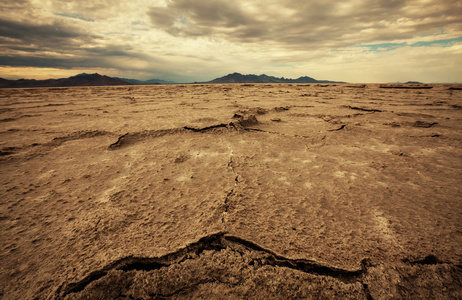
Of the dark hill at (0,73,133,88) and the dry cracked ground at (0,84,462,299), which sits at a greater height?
the dark hill at (0,73,133,88)

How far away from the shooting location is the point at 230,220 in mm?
794

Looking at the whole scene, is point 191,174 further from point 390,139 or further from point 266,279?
point 390,139

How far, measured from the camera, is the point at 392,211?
2.81ft

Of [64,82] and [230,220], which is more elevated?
[64,82]

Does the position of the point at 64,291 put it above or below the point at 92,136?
below

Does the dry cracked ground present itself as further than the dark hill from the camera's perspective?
No

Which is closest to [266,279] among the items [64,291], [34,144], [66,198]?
[64,291]

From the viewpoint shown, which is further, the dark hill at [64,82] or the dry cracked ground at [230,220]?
the dark hill at [64,82]

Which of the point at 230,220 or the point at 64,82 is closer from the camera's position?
the point at 230,220

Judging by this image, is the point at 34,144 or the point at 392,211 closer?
the point at 392,211

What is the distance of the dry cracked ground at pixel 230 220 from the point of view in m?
0.58

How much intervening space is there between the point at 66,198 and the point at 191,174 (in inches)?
23.7

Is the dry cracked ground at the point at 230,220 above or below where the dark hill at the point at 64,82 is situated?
below

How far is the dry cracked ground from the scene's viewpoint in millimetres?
578
